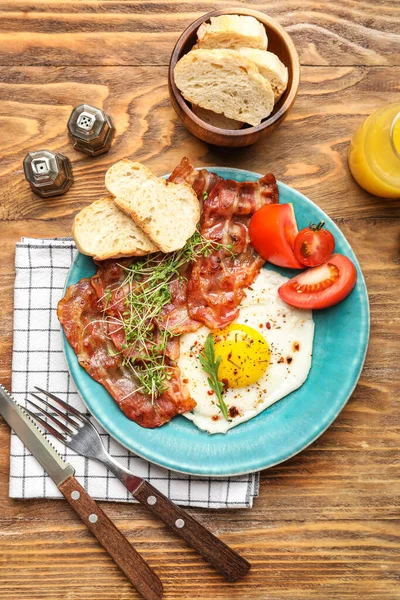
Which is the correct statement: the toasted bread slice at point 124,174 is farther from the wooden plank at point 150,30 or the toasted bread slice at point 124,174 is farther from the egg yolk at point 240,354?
the egg yolk at point 240,354

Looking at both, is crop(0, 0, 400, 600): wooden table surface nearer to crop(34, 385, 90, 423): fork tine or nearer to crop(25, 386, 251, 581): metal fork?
crop(25, 386, 251, 581): metal fork

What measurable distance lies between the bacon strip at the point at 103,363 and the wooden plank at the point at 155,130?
501 millimetres

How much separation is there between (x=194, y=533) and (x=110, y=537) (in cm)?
40

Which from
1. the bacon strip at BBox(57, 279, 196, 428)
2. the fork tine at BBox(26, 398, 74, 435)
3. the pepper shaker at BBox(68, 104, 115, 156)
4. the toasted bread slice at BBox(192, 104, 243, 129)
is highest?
the toasted bread slice at BBox(192, 104, 243, 129)

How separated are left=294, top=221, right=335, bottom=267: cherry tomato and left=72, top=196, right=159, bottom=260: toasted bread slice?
654mm

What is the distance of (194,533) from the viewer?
262 centimetres

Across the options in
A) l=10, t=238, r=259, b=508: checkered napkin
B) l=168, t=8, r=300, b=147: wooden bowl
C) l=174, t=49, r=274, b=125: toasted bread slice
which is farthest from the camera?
l=10, t=238, r=259, b=508: checkered napkin

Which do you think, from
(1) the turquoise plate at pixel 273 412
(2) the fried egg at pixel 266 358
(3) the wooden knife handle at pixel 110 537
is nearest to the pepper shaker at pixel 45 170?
(1) the turquoise plate at pixel 273 412

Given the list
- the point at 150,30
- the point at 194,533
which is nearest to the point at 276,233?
the point at 150,30

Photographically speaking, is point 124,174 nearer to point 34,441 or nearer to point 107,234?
point 107,234

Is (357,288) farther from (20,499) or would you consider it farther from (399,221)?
(20,499)

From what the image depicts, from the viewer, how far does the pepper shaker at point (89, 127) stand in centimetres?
260

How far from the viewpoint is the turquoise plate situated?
253 centimetres

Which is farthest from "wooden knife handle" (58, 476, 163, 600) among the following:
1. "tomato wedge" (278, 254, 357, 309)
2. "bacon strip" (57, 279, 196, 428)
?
"tomato wedge" (278, 254, 357, 309)
